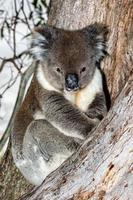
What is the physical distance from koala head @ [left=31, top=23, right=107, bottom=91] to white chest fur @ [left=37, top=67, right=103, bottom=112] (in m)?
0.04

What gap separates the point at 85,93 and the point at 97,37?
0.35m

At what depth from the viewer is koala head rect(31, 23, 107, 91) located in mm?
3344

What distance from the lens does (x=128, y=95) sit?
262 cm

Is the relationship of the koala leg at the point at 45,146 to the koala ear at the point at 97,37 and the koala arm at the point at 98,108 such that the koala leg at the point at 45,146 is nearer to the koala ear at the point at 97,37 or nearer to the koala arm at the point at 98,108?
the koala arm at the point at 98,108

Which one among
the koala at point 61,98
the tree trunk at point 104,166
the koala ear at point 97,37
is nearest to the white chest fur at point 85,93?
the koala at point 61,98

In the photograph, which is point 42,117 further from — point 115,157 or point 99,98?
point 115,157

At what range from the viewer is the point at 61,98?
339cm

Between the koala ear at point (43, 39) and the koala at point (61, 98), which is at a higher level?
the koala ear at point (43, 39)

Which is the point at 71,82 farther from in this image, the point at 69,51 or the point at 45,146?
the point at 45,146

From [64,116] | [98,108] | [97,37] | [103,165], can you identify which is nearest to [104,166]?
[103,165]

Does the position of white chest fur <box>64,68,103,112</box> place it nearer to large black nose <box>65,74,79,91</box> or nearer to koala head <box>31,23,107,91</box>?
koala head <box>31,23,107,91</box>

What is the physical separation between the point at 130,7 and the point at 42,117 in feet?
2.88

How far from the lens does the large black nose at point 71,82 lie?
3.22m

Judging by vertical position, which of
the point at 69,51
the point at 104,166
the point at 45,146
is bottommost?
the point at 45,146
